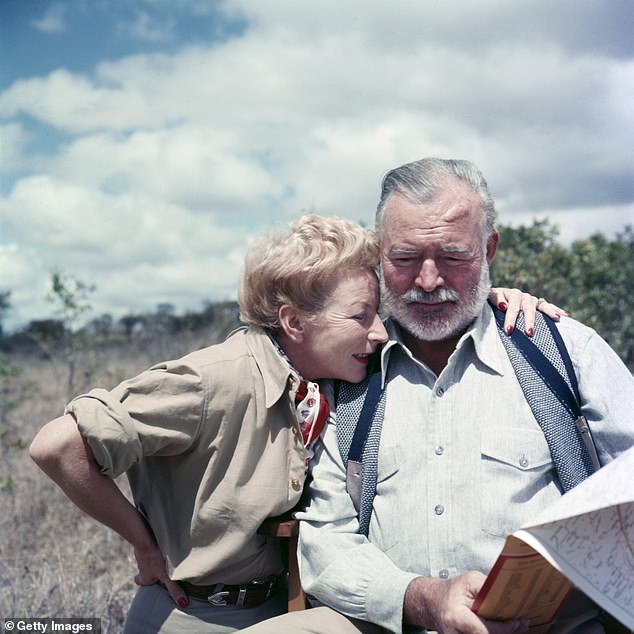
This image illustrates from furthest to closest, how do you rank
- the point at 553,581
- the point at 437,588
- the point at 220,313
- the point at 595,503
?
the point at 220,313 < the point at 437,588 < the point at 553,581 < the point at 595,503

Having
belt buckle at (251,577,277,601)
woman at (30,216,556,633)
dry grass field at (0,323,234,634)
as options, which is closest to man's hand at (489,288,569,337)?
woman at (30,216,556,633)

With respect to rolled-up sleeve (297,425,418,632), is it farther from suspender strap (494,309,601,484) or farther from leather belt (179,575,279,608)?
suspender strap (494,309,601,484)

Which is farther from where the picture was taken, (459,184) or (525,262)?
(525,262)

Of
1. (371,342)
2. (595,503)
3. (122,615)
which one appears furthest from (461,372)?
(122,615)

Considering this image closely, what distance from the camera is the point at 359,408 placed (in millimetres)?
2725

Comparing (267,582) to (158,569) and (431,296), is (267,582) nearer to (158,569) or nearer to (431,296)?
(158,569)

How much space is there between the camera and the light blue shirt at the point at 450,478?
245 cm

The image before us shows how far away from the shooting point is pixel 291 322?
8.99 feet

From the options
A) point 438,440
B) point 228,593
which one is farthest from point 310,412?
point 228,593

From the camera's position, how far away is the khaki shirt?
238 cm

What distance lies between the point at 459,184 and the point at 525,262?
397 cm

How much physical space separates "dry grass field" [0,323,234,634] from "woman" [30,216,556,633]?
1.48 metres

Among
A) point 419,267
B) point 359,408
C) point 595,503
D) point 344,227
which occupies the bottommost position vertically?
point 595,503

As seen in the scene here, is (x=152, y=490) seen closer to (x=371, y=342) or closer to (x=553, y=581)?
(x=371, y=342)
